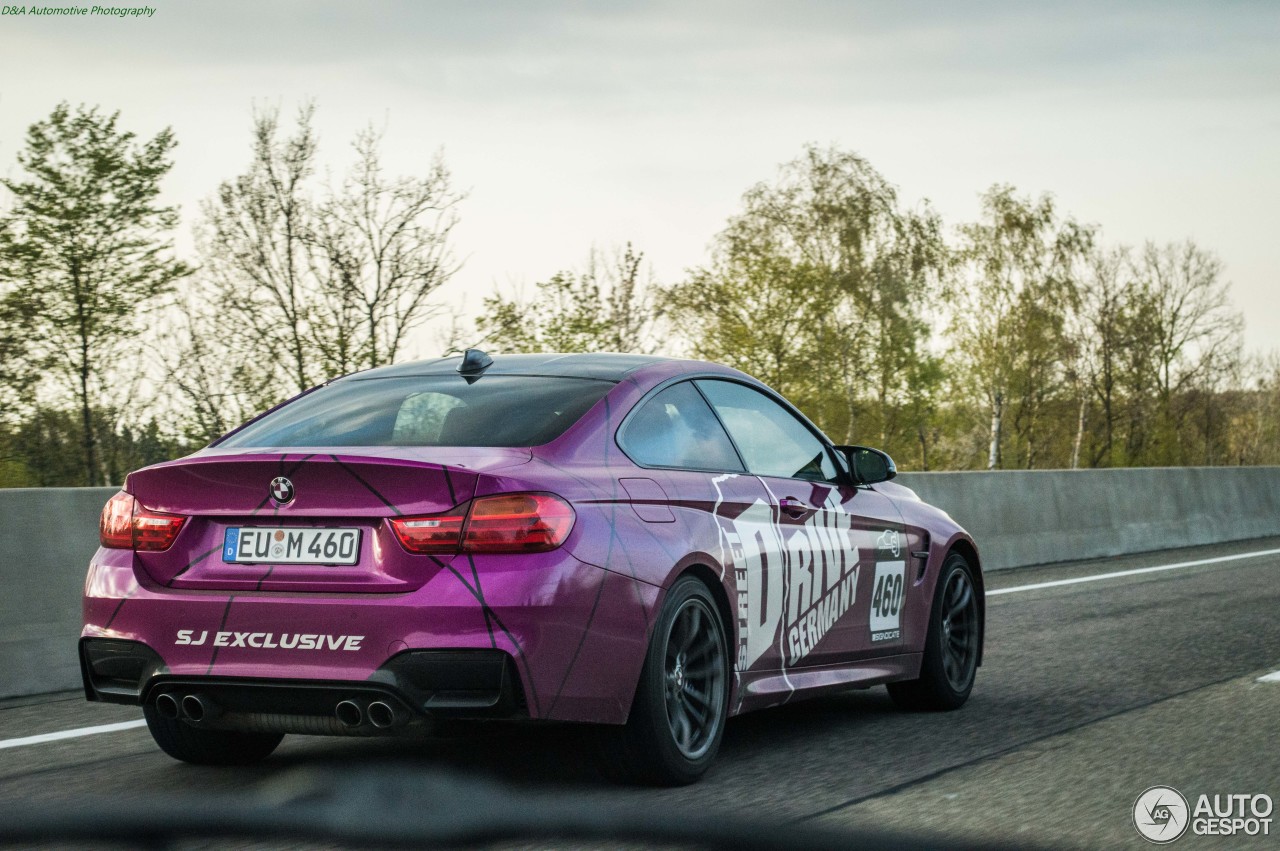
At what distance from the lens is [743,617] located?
5.58m

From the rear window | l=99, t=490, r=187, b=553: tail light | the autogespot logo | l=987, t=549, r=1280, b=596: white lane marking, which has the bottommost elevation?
l=987, t=549, r=1280, b=596: white lane marking

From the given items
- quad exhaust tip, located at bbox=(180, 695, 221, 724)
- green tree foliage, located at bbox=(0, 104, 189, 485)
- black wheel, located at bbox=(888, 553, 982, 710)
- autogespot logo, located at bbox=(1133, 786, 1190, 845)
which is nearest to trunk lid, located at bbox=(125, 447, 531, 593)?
quad exhaust tip, located at bbox=(180, 695, 221, 724)

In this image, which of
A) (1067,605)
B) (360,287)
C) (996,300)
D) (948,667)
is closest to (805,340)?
(996,300)

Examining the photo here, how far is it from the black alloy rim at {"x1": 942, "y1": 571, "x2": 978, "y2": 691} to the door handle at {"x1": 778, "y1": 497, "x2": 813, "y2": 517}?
136 cm

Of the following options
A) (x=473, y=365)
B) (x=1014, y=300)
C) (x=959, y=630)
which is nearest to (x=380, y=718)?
(x=473, y=365)

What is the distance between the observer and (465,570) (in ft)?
14.9

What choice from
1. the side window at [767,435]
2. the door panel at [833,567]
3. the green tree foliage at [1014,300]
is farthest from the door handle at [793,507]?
the green tree foliage at [1014,300]

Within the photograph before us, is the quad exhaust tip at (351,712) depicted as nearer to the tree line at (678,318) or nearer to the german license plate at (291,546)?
the german license plate at (291,546)

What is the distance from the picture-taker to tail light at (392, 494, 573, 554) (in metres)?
4.55

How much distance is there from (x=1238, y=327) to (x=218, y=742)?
7396cm

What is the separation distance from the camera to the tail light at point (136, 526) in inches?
191

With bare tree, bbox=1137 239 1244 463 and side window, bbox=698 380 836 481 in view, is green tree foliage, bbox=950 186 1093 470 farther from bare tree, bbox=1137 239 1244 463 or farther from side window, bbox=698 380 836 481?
side window, bbox=698 380 836 481

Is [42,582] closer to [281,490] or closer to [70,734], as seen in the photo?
[70,734]

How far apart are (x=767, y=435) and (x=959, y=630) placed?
1725mm
